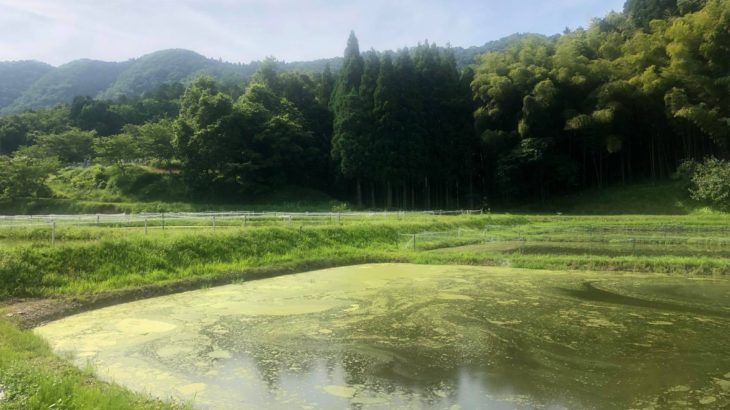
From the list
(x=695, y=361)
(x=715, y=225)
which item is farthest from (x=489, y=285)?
(x=715, y=225)

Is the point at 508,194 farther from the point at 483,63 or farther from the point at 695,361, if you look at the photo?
the point at 695,361

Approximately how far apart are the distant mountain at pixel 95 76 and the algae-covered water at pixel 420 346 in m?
97.5

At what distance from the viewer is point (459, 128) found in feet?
122

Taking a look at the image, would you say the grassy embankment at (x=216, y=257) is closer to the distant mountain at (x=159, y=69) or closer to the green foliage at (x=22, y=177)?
the green foliage at (x=22, y=177)

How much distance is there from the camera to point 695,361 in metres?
5.63

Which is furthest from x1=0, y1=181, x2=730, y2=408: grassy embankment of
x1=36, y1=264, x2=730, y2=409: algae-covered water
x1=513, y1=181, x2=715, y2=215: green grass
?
x1=513, y1=181, x2=715, y2=215: green grass

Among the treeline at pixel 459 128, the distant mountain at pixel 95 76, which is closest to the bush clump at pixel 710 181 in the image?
the treeline at pixel 459 128

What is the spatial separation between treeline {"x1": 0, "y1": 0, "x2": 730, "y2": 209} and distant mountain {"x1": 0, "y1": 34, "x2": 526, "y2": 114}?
6675cm

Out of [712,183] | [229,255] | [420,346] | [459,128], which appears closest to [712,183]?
[712,183]

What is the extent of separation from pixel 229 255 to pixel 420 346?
8048 mm

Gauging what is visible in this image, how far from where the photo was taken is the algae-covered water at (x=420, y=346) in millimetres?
4836

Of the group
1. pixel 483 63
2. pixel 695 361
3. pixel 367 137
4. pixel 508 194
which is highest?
pixel 483 63

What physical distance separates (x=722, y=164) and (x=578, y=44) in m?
14.3

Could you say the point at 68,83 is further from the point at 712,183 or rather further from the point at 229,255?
the point at 712,183
